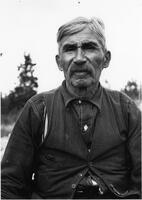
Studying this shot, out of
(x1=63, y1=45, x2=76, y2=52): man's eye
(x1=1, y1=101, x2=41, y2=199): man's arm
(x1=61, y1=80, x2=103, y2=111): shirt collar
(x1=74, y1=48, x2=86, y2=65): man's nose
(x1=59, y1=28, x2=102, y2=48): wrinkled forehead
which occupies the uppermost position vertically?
(x1=59, y1=28, x2=102, y2=48): wrinkled forehead

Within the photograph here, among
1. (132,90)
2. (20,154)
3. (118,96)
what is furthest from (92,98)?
(132,90)

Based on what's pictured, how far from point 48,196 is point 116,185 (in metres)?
0.49

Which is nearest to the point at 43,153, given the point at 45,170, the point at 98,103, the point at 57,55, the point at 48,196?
the point at 45,170

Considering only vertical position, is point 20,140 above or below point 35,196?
above

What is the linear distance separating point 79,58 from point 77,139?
58 cm

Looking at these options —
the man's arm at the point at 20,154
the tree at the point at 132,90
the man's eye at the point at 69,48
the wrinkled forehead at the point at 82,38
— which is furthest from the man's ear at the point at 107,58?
the tree at the point at 132,90

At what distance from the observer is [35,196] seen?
277cm

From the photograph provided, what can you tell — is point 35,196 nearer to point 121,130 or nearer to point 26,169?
point 26,169

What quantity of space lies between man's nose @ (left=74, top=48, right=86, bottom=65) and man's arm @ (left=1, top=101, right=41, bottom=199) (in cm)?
48

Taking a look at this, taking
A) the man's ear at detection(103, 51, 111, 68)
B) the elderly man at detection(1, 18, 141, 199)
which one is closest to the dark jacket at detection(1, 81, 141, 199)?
the elderly man at detection(1, 18, 141, 199)

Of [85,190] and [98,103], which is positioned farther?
[98,103]

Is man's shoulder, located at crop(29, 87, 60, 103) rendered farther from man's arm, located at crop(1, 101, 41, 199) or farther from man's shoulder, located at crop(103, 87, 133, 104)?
man's shoulder, located at crop(103, 87, 133, 104)

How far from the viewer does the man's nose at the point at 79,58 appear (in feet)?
8.89

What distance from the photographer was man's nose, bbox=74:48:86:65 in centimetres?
271
